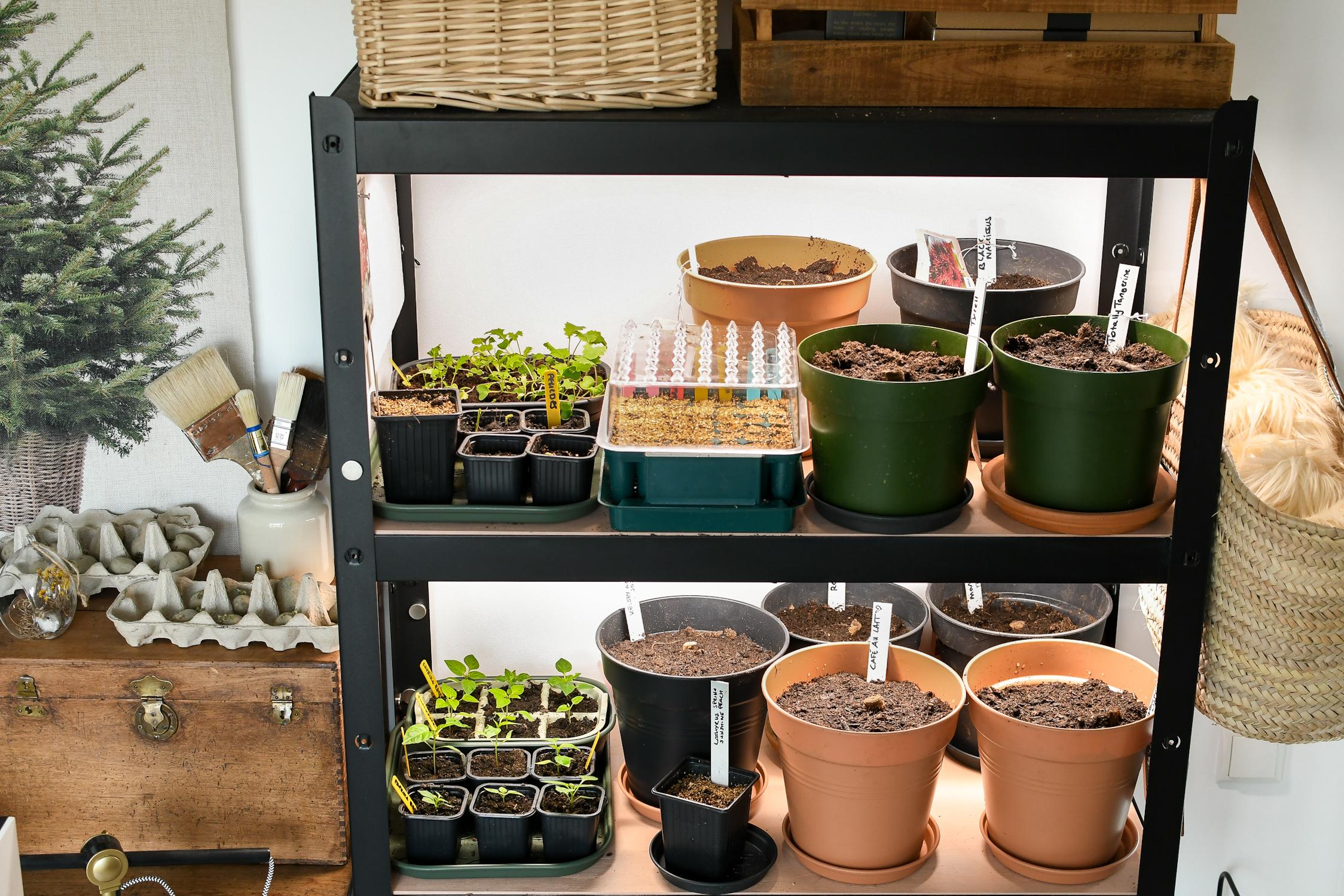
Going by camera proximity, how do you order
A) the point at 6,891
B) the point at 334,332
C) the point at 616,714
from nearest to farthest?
the point at 334,332, the point at 6,891, the point at 616,714

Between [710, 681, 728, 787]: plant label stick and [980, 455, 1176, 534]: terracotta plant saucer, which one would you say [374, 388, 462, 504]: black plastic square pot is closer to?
[710, 681, 728, 787]: plant label stick

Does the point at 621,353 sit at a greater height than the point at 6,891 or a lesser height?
greater

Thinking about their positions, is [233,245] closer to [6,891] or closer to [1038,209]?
[6,891]

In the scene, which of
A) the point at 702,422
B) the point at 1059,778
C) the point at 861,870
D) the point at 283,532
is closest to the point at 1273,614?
the point at 1059,778

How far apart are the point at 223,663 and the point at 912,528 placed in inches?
40.3

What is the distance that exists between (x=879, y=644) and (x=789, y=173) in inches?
29.4

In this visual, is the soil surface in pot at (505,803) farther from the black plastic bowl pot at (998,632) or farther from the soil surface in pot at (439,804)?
the black plastic bowl pot at (998,632)

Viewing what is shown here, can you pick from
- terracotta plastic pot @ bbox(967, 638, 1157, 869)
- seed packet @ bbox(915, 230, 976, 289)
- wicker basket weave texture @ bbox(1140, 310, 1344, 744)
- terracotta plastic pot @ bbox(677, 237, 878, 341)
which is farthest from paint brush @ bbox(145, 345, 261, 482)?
wicker basket weave texture @ bbox(1140, 310, 1344, 744)

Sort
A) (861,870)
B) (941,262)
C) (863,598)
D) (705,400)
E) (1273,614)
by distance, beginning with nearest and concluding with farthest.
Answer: (1273,614)
(705,400)
(861,870)
(941,262)
(863,598)

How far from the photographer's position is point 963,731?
6.57 ft

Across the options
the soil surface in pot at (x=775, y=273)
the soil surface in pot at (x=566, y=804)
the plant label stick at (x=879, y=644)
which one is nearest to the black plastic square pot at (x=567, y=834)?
the soil surface in pot at (x=566, y=804)

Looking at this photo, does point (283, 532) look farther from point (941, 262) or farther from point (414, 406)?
point (941, 262)

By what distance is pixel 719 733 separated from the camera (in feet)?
5.68

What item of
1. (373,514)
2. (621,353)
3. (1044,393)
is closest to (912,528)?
(1044,393)
